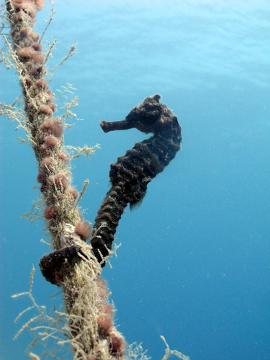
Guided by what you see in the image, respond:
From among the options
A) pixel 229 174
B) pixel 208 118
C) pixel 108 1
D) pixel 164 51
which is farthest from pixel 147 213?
pixel 108 1

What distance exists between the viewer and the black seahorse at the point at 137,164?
316cm

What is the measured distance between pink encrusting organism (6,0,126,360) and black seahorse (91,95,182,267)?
0.48 meters

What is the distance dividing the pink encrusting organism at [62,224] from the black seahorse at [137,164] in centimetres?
48

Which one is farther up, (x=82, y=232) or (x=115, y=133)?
(x=115, y=133)

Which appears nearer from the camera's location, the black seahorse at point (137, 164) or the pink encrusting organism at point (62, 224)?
the pink encrusting organism at point (62, 224)

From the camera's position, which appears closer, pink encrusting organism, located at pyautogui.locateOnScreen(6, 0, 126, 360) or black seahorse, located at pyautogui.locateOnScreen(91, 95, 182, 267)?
pink encrusting organism, located at pyautogui.locateOnScreen(6, 0, 126, 360)

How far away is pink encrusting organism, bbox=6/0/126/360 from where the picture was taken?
6.42ft

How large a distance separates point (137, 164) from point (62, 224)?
1482mm

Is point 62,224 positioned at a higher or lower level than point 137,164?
lower

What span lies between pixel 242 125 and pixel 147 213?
3249 cm

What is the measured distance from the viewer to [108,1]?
15.2 meters

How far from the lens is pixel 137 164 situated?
367 cm

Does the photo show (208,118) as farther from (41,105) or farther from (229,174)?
(41,105)

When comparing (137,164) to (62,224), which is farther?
(137,164)
